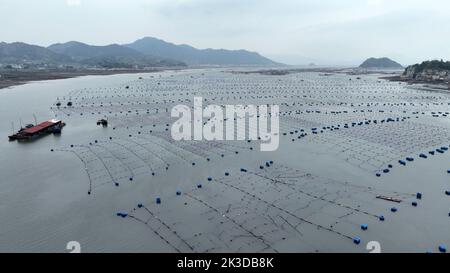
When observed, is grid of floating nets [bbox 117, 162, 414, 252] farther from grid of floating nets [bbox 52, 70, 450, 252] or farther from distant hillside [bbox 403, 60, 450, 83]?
distant hillside [bbox 403, 60, 450, 83]

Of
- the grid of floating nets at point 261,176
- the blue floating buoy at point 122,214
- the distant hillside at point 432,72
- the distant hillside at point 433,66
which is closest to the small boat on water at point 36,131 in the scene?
the grid of floating nets at point 261,176

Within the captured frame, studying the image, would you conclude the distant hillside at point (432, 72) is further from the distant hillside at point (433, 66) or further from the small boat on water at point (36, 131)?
the small boat on water at point (36, 131)

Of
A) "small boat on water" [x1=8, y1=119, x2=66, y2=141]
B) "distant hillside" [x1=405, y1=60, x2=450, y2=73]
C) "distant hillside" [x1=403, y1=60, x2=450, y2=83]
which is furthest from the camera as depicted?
"distant hillside" [x1=405, y1=60, x2=450, y2=73]

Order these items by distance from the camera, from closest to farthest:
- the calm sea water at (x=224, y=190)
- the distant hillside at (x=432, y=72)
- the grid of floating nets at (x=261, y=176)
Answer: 1. the calm sea water at (x=224, y=190)
2. the grid of floating nets at (x=261, y=176)
3. the distant hillside at (x=432, y=72)

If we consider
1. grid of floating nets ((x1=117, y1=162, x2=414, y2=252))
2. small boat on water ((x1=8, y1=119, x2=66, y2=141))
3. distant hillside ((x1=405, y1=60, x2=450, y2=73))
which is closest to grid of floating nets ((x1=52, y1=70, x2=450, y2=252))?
grid of floating nets ((x1=117, y1=162, x2=414, y2=252))

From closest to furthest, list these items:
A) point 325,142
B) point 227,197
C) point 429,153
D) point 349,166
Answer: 1. point 227,197
2. point 349,166
3. point 429,153
4. point 325,142

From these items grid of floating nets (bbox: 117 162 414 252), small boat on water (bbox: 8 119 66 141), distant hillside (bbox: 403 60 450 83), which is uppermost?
distant hillside (bbox: 403 60 450 83)

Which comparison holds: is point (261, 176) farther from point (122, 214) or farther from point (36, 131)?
point (36, 131)
